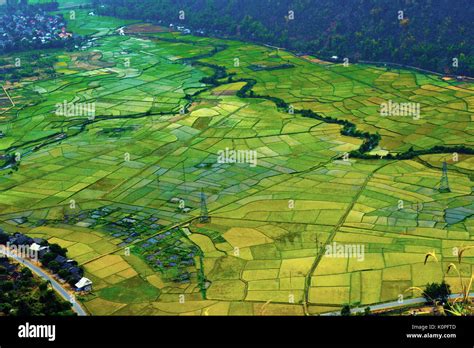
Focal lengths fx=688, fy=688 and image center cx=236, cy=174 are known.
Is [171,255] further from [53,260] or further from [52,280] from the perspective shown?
[52,280]

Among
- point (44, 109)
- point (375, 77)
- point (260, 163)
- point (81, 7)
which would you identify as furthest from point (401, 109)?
point (81, 7)

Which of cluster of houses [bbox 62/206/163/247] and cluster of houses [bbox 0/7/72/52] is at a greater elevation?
cluster of houses [bbox 0/7/72/52]

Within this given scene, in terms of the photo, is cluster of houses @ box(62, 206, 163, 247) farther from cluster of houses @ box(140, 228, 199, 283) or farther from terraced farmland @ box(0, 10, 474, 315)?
cluster of houses @ box(140, 228, 199, 283)

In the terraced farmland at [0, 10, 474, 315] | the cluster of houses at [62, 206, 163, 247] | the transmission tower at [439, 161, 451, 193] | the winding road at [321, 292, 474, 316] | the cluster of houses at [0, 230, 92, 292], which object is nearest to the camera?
the winding road at [321, 292, 474, 316]

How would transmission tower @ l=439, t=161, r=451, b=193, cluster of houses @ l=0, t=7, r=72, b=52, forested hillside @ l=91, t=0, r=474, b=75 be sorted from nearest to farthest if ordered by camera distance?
1. transmission tower @ l=439, t=161, r=451, b=193
2. forested hillside @ l=91, t=0, r=474, b=75
3. cluster of houses @ l=0, t=7, r=72, b=52

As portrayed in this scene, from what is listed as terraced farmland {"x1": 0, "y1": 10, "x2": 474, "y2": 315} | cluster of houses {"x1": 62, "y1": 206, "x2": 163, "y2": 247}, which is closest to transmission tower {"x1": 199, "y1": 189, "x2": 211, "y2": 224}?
terraced farmland {"x1": 0, "y1": 10, "x2": 474, "y2": 315}

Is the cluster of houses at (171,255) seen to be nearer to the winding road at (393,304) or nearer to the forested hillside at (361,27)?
the winding road at (393,304)
